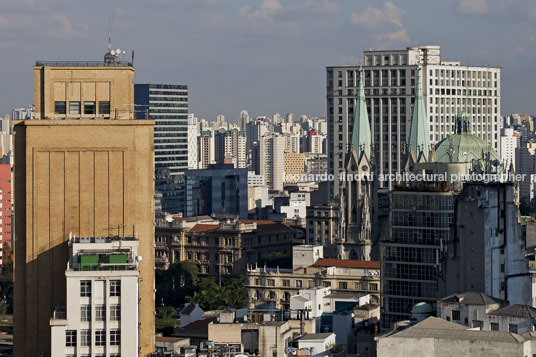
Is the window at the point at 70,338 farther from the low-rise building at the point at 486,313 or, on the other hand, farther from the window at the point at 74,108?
the low-rise building at the point at 486,313

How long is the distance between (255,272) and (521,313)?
83.2 m

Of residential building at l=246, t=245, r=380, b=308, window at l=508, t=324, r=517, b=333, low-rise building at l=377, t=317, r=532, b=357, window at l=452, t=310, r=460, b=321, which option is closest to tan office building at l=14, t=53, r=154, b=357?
low-rise building at l=377, t=317, r=532, b=357

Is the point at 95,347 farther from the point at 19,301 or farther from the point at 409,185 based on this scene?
the point at 409,185

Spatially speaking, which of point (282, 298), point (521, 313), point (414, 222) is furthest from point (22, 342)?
point (282, 298)

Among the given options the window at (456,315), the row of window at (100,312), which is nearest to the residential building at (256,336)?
the window at (456,315)

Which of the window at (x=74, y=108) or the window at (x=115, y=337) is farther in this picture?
the window at (x=74, y=108)

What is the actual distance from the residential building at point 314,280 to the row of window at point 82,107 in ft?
244

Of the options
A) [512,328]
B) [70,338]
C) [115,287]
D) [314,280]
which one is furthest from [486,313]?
[314,280]

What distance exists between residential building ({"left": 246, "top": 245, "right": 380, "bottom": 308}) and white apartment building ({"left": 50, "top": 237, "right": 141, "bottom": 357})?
82.8m

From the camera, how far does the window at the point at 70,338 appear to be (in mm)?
90250

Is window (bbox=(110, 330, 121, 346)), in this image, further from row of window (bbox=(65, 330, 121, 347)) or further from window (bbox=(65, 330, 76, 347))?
window (bbox=(65, 330, 76, 347))

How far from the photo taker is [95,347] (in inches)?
3541

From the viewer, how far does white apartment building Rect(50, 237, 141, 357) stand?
89875 millimetres

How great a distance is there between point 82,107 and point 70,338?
691 inches
